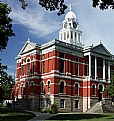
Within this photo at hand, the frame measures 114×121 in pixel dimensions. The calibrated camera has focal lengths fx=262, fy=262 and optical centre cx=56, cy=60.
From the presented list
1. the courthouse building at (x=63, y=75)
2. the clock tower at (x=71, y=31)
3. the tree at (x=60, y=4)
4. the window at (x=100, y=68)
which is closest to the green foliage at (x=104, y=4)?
the tree at (x=60, y=4)

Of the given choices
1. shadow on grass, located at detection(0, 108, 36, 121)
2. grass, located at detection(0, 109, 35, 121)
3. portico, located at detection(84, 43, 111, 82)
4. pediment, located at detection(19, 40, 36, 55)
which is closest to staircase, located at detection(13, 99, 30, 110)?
pediment, located at detection(19, 40, 36, 55)

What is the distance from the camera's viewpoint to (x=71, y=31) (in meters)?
74.1

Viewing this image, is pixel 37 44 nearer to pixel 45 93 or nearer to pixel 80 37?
pixel 45 93

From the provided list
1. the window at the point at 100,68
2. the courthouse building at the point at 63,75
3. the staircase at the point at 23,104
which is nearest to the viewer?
the courthouse building at the point at 63,75

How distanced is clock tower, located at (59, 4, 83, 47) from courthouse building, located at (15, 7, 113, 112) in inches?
689

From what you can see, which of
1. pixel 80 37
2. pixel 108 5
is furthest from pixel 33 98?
pixel 108 5

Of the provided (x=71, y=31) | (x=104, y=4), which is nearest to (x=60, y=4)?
(x=104, y=4)

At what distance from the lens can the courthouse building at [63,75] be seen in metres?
49.8

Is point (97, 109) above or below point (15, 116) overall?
below

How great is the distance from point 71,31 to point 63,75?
26093mm

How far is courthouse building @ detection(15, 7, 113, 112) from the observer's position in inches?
1961

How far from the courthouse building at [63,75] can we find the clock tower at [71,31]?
17498mm

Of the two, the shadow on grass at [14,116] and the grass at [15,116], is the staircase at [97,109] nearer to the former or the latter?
the shadow on grass at [14,116]

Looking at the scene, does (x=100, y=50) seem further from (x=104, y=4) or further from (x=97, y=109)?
(x=104, y=4)
